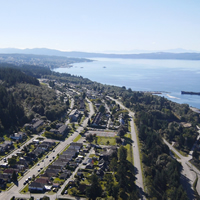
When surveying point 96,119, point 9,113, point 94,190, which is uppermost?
point 9,113

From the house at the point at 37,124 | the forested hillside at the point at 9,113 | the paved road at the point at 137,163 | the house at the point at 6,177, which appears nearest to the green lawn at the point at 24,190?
the house at the point at 6,177

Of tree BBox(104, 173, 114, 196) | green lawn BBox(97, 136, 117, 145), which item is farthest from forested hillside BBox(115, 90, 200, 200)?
green lawn BBox(97, 136, 117, 145)

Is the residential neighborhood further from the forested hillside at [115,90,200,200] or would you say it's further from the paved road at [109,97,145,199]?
the forested hillside at [115,90,200,200]

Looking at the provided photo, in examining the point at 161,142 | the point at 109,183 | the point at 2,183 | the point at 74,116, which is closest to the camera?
the point at 109,183

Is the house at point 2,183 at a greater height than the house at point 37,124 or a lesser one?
greater

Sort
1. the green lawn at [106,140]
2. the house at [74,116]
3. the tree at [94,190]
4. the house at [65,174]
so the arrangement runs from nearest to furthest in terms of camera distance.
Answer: the tree at [94,190]
the house at [65,174]
the green lawn at [106,140]
the house at [74,116]

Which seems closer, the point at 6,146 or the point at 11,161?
the point at 11,161

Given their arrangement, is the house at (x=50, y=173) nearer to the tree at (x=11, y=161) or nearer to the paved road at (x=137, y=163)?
the tree at (x=11, y=161)

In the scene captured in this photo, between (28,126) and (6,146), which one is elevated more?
(6,146)

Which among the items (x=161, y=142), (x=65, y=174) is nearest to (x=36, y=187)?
(x=65, y=174)

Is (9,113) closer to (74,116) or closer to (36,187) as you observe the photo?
(74,116)

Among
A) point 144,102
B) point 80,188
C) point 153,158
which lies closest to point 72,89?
point 144,102
